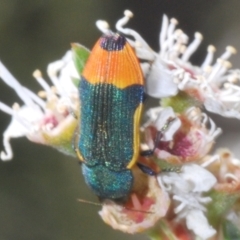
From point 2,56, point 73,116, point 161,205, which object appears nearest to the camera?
point 161,205

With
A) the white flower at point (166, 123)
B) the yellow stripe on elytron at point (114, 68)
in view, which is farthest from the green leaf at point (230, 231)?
the yellow stripe on elytron at point (114, 68)

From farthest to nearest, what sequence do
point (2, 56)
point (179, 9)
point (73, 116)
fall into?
point (179, 9) → point (2, 56) → point (73, 116)

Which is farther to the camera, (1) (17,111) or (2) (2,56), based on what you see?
(2) (2,56)

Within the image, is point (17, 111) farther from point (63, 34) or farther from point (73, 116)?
point (63, 34)

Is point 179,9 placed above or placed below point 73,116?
below

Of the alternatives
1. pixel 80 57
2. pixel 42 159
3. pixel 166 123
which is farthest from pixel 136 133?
pixel 42 159

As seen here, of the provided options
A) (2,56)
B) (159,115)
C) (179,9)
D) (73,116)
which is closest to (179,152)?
(159,115)
